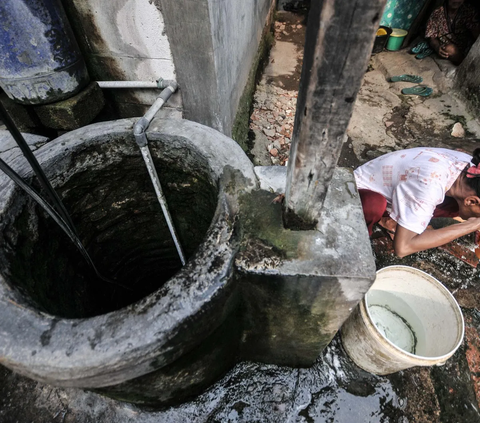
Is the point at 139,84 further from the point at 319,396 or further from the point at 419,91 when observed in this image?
the point at 419,91

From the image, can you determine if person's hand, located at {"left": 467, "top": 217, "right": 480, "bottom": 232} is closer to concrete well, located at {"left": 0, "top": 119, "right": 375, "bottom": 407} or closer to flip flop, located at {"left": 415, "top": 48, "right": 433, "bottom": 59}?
concrete well, located at {"left": 0, "top": 119, "right": 375, "bottom": 407}

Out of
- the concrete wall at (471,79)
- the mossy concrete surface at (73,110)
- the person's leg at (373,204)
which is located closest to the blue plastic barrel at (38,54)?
the mossy concrete surface at (73,110)

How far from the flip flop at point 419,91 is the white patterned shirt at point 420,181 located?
3.58 metres

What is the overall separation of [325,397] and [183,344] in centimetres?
131

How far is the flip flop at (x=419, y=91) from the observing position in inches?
197

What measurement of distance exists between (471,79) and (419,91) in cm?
74

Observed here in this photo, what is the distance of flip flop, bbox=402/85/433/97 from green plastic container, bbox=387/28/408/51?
5.80 ft

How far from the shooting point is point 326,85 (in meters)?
0.79

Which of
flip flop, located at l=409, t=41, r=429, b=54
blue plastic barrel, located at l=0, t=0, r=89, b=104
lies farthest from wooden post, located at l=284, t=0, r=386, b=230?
flip flop, located at l=409, t=41, r=429, b=54

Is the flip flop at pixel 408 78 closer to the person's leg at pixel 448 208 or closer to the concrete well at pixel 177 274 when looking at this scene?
the person's leg at pixel 448 208

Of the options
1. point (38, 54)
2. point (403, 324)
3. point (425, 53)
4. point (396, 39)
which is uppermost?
point (38, 54)

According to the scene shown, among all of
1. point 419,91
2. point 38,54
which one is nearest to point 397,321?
point 38,54

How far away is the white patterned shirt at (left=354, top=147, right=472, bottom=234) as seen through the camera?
77.4 inches

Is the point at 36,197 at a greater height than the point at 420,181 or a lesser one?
greater
